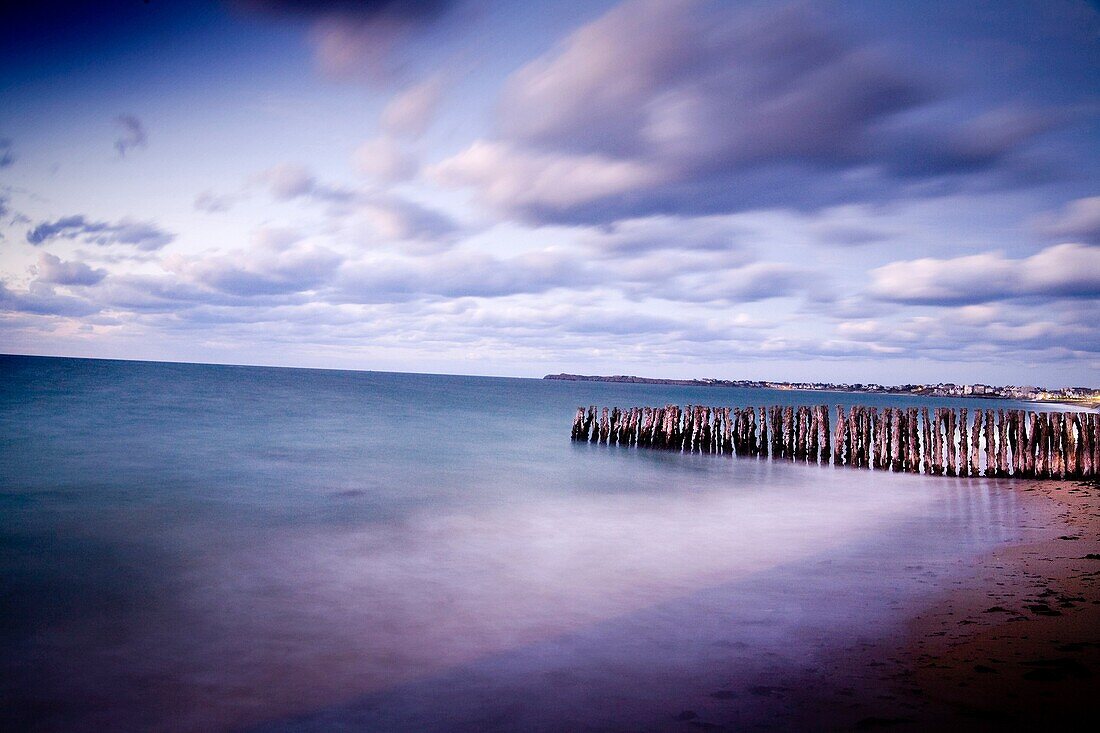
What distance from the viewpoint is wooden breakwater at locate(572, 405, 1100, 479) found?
12.9 metres

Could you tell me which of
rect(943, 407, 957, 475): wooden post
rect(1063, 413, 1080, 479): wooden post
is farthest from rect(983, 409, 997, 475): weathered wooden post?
rect(1063, 413, 1080, 479): wooden post

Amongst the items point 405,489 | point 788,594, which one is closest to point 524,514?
point 405,489

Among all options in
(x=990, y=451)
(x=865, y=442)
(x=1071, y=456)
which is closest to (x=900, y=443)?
(x=865, y=442)

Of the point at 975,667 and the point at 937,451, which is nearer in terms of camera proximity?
the point at 975,667

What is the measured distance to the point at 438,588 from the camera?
5.73 metres

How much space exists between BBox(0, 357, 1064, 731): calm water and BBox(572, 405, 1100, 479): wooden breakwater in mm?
1808

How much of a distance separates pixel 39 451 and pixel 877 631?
16.7m

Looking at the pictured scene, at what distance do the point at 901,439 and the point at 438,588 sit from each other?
517 inches

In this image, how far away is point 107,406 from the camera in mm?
26781

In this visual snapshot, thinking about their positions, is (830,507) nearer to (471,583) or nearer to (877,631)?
(877,631)

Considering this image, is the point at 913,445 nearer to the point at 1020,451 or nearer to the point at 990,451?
the point at 990,451

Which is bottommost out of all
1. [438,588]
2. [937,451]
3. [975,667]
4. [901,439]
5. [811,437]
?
[438,588]

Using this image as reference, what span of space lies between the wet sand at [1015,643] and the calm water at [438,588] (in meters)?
0.43

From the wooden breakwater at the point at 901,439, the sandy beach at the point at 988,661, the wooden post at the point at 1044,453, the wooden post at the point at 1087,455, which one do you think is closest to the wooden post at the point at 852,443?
the wooden breakwater at the point at 901,439
